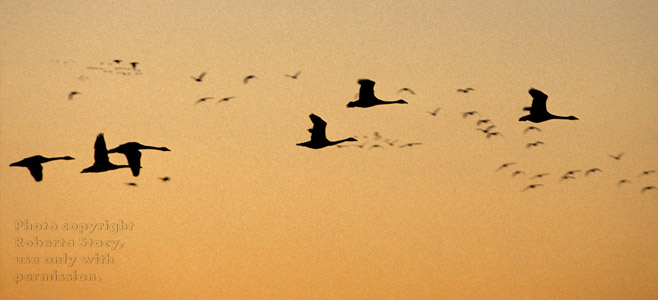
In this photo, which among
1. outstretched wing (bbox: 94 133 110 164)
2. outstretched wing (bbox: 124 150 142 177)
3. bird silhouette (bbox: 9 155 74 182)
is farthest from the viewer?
bird silhouette (bbox: 9 155 74 182)

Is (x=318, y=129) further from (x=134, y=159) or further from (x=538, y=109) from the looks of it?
(x=538, y=109)

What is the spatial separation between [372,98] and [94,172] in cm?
355

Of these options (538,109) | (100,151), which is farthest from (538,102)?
(100,151)

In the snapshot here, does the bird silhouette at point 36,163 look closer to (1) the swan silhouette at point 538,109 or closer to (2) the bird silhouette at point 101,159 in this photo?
(2) the bird silhouette at point 101,159

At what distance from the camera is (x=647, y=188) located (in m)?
10.2

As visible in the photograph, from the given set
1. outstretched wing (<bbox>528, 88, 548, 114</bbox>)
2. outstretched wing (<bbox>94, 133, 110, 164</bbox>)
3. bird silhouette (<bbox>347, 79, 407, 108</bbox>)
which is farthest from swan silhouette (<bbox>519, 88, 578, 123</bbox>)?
outstretched wing (<bbox>94, 133, 110, 164</bbox>)

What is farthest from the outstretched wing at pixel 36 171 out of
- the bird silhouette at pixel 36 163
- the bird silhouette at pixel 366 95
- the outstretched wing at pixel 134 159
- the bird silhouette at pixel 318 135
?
the bird silhouette at pixel 366 95

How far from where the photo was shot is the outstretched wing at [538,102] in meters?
9.90

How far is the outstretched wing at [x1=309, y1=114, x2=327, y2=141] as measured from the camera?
957 cm

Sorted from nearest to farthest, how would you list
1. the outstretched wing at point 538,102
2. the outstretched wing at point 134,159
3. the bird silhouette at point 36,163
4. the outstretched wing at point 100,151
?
1. the outstretched wing at point 134,159
2. the outstretched wing at point 100,151
3. the bird silhouette at point 36,163
4. the outstretched wing at point 538,102

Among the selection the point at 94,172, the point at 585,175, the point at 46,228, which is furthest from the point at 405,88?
the point at 46,228

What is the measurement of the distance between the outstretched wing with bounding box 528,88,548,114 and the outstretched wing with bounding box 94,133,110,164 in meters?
5.35

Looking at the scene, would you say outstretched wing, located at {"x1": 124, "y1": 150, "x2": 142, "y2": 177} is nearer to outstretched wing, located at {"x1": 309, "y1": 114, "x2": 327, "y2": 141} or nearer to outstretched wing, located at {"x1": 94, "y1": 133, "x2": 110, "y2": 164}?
outstretched wing, located at {"x1": 94, "y1": 133, "x2": 110, "y2": 164}

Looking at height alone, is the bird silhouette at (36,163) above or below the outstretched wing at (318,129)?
below
